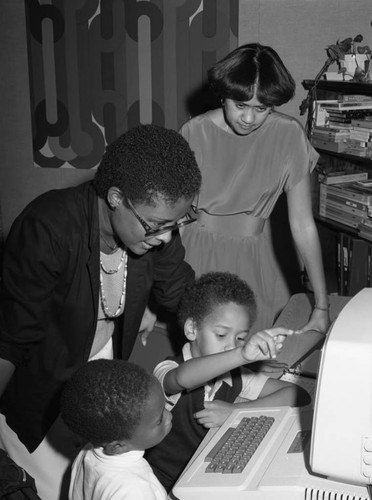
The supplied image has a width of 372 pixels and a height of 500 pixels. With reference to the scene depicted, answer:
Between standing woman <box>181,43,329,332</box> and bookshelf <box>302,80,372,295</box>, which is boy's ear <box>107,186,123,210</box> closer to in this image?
standing woman <box>181,43,329,332</box>

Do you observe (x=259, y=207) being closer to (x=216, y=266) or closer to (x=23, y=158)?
(x=216, y=266)

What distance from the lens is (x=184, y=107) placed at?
13.1 feet

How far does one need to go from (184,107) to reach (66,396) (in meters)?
2.75

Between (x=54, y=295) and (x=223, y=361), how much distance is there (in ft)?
1.47

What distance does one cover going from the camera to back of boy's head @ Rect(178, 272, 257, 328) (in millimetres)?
1867

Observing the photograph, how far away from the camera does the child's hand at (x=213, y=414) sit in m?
1.65

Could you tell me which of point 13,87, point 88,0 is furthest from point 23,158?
point 88,0

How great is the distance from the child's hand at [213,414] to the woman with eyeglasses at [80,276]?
1.01ft

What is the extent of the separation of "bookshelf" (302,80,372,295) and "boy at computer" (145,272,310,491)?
1711mm

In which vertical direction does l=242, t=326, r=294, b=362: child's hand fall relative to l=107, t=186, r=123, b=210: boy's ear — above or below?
below

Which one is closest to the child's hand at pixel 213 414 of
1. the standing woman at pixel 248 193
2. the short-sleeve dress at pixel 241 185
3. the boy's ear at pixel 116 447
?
the boy's ear at pixel 116 447

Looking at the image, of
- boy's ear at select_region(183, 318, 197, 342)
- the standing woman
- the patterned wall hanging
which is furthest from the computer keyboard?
the patterned wall hanging

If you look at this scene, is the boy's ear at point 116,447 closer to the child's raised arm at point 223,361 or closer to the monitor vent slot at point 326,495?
the child's raised arm at point 223,361

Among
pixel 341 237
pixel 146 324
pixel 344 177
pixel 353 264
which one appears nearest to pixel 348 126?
pixel 344 177
